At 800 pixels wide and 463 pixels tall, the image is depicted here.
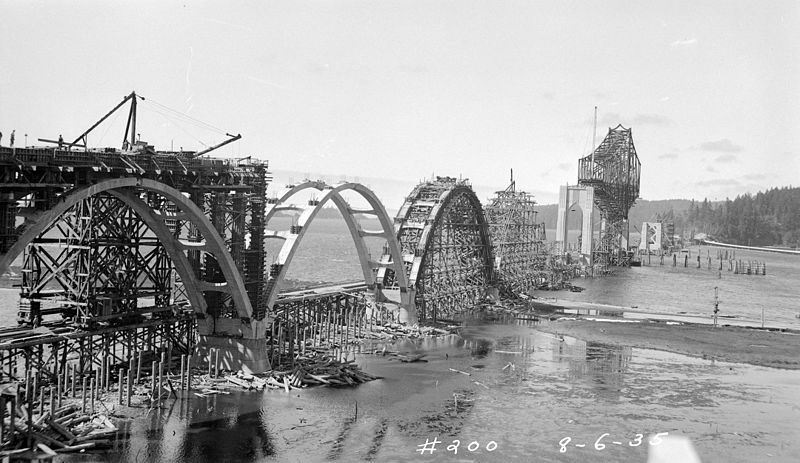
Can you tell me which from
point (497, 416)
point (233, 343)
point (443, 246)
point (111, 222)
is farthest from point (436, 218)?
point (111, 222)

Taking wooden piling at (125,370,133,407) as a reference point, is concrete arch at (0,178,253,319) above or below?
above

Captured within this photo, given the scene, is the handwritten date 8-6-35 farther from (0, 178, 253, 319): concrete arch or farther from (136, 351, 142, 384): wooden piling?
(136, 351, 142, 384): wooden piling

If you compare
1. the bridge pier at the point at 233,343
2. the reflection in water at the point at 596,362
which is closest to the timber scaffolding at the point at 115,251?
the bridge pier at the point at 233,343

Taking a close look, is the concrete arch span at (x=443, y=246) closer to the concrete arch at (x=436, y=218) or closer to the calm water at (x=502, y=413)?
the concrete arch at (x=436, y=218)

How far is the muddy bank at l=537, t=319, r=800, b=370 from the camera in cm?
5394

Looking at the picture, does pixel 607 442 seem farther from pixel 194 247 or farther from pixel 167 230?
pixel 167 230

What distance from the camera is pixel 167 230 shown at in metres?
37.1

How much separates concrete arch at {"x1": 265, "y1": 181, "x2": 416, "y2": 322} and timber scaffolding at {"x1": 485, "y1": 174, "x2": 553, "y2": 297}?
24.9 metres

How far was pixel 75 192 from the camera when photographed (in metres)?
Result: 29.8

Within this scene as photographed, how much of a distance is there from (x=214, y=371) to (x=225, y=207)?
315 inches

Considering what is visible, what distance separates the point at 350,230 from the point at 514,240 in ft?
132

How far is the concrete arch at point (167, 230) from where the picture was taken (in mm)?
28438

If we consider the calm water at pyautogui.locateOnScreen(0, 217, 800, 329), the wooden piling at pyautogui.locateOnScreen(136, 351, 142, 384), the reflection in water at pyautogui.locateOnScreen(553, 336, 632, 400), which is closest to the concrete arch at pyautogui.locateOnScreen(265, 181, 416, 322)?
the wooden piling at pyautogui.locateOnScreen(136, 351, 142, 384)

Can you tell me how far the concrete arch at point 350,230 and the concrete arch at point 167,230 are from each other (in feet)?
10.2
